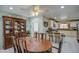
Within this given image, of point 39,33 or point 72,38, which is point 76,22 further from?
point 39,33

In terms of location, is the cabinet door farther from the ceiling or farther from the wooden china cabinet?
the ceiling

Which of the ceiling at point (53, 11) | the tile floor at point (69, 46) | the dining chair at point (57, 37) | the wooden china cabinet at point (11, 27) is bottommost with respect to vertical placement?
the tile floor at point (69, 46)

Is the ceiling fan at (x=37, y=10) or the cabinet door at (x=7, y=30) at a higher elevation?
the ceiling fan at (x=37, y=10)

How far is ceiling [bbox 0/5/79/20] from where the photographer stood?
215 centimetres

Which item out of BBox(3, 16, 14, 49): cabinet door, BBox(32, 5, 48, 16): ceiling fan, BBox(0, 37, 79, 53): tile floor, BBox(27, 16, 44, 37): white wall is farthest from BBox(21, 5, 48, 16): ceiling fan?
BBox(0, 37, 79, 53): tile floor

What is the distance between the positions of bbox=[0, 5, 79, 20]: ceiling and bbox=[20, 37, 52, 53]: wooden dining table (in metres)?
0.55

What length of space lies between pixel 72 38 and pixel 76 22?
35 cm

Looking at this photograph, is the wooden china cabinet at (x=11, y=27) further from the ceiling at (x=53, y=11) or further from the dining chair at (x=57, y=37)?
the dining chair at (x=57, y=37)

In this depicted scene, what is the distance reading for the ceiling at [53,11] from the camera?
2150 millimetres

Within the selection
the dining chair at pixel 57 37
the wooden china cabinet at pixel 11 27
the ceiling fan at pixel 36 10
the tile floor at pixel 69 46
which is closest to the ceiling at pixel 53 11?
the ceiling fan at pixel 36 10

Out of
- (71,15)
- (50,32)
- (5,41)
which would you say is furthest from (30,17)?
(71,15)

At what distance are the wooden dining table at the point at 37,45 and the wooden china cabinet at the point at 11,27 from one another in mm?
244

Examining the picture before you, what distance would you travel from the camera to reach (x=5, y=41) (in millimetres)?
2164

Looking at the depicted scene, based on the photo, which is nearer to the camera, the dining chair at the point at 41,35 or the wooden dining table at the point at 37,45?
the wooden dining table at the point at 37,45
